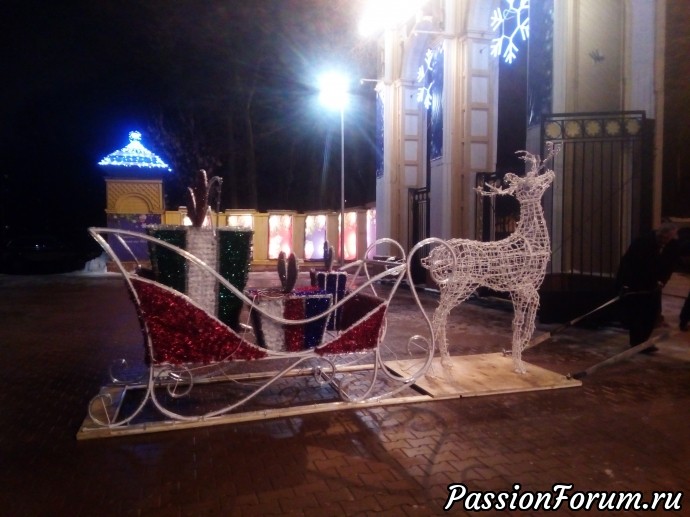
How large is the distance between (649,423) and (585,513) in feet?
6.14

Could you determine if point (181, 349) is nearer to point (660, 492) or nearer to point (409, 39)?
point (660, 492)

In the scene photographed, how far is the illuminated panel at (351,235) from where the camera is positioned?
25.4 m

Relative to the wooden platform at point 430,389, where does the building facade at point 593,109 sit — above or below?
above

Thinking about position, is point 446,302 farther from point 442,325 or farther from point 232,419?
point 232,419

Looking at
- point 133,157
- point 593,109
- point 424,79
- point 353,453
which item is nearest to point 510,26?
point 593,109

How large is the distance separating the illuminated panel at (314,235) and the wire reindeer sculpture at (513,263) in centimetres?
2123

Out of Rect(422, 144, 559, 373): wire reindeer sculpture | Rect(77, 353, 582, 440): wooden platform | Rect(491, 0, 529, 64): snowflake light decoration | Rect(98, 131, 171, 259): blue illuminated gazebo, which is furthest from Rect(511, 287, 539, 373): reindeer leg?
Rect(98, 131, 171, 259): blue illuminated gazebo

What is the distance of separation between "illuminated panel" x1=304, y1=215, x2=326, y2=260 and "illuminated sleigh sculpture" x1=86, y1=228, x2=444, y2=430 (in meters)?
20.7

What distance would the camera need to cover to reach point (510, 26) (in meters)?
13.7

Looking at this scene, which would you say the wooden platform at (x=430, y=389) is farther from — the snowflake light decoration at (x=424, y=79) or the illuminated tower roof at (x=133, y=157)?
the illuminated tower roof at (x=133, y=157)

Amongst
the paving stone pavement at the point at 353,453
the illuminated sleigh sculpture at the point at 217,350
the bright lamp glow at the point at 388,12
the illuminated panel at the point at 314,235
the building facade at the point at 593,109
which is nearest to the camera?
the paving stone pavement at the point at 353,453

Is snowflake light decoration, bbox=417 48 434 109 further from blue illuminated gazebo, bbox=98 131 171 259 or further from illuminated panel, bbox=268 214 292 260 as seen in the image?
blue illuminated gazebo, bbox=98 131 171 259

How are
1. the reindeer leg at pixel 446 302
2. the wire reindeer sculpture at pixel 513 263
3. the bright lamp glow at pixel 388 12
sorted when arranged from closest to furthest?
1. the wire reindeer sculpture at pixel 513 263
2. the reindeer leg at pixel 446 302
3. the bright lamp glow at pixel 388 12

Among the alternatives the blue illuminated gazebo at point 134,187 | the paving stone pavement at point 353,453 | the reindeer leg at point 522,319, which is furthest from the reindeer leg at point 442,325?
the blue illuminated gazebo at point 134,187
